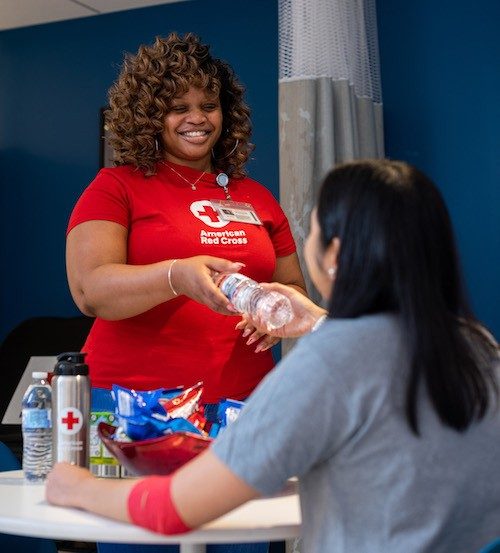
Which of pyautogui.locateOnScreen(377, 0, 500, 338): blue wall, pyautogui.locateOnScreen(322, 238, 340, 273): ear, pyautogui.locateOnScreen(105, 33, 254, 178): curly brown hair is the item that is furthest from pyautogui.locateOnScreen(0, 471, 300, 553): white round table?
pyautogui.locateOnScreen(377, 0, 500, 338): blue wall

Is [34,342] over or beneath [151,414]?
beneath

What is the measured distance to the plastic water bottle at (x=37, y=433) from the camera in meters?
1.87

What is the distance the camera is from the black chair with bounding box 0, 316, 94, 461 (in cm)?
414

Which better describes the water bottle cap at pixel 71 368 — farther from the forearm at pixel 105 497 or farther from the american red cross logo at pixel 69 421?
the forearm at pixel 105 497

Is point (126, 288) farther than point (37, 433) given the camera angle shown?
Yes

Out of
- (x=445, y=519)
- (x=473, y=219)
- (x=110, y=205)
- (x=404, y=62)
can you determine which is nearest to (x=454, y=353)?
(x=445, y=519)

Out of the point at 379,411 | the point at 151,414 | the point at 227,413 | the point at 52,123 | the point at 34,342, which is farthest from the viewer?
the point at 52,123

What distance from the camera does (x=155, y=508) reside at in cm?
132

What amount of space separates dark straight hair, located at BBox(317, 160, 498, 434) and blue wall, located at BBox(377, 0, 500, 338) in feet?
8.77

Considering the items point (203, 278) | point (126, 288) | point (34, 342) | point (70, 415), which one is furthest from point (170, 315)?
point (34, 342)

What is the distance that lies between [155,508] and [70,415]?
513mm

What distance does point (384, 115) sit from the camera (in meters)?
4.11

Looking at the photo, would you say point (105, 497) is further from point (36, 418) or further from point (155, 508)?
point (36, 418)

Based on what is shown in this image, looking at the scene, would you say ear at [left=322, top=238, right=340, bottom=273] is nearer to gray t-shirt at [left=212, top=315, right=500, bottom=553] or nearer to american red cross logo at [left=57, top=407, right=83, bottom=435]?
gray t-shirt at [left=212, top=315, right=500, bottom=553]
